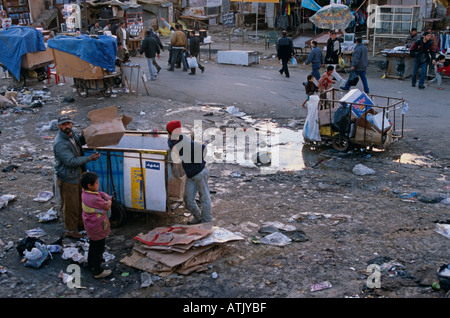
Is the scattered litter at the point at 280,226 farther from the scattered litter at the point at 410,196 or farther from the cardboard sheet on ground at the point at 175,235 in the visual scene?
the scattered litter at the point at 410,196

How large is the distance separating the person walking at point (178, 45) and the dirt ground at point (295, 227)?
26.9 feet

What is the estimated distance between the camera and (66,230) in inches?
236

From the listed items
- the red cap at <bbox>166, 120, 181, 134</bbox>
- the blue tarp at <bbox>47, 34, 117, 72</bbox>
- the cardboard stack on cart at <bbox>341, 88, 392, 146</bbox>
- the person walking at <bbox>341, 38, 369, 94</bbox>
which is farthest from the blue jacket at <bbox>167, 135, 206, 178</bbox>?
the person walking at <bbox>341, 38, 369, 94</bbox>

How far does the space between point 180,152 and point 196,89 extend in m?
9.10

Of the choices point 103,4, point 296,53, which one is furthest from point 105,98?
point 103,4

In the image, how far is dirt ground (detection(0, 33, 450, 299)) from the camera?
478cm

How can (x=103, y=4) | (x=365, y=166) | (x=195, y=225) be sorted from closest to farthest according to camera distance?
1. (x=195, y=225)
2. (x=365, y=166)
3. (x=103, y=4)

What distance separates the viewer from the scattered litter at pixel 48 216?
253 inches

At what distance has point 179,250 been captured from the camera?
514cm

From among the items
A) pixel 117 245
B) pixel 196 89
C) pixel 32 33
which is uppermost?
pixel 32 33

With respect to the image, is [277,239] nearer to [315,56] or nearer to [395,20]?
[315,56]

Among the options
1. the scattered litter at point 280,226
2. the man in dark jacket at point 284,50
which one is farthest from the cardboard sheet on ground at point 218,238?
the man in dark jacket at point 284,50

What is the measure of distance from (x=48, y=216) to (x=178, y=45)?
12.2 metres
